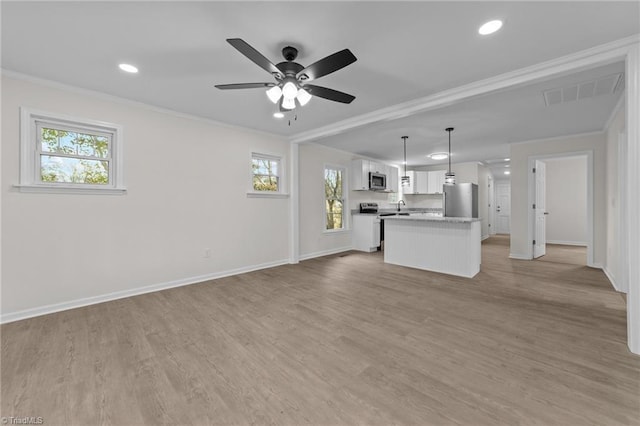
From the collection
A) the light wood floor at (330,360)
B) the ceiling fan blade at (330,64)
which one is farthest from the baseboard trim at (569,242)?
the ceiling fan blade at (330,64)

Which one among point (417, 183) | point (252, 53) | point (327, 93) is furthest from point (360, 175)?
point (252, 53)

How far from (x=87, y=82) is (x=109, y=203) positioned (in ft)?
4.66

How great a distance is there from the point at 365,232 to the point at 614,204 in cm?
434

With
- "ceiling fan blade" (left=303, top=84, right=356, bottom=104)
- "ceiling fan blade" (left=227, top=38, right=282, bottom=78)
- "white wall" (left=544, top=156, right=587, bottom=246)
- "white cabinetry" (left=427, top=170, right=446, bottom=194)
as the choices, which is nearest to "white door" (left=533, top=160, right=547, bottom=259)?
"white wall" (left=544, top=156, right=587, bottom=246)

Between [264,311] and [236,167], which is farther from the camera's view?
[236,167]

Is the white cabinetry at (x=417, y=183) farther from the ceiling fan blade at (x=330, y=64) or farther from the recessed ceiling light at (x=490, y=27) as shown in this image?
the ceiling fan blade at (x=330, y=64)

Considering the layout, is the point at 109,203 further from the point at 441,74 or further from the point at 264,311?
the point at 441,74

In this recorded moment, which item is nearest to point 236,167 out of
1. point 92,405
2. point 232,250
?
point 232,250

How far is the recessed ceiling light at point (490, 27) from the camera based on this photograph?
6.41ft

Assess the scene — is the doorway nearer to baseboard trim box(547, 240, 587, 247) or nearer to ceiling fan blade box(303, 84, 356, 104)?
baseboard trim box(547, 240, 587, 247)

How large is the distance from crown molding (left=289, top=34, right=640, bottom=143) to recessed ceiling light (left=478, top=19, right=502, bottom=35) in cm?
85

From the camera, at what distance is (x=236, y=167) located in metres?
4.42

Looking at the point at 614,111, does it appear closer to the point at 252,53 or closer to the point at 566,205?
the point at 566,205

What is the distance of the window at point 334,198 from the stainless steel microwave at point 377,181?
823mm
